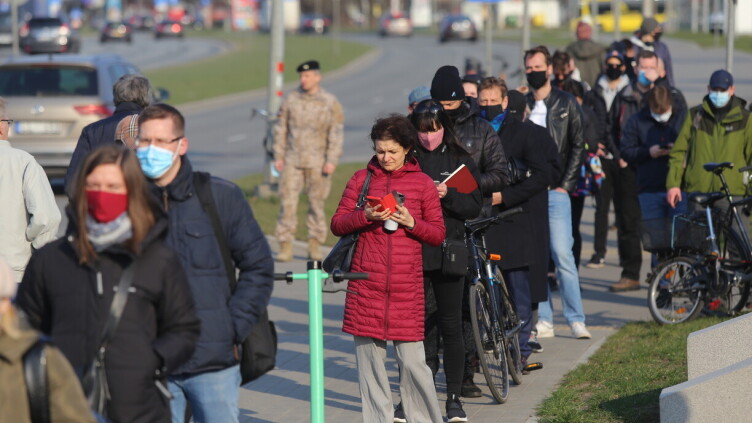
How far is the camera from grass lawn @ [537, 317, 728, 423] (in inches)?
286

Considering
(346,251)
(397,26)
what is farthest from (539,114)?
(397,26)

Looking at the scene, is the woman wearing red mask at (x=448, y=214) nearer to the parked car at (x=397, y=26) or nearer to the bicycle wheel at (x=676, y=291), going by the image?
the bicycle wheel at (x=676, y=291)

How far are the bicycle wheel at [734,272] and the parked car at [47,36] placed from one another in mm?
49288

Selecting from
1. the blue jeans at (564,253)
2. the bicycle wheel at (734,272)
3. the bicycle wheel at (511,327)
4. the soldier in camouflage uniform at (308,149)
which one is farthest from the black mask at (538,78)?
the soldier in camouflage uniform at (308,149)

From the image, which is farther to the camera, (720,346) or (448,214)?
(448,214)

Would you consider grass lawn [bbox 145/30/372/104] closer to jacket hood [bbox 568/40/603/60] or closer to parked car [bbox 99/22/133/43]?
parked car [bbox 99/22/133/43]

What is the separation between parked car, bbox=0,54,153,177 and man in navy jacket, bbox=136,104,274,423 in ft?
40.1

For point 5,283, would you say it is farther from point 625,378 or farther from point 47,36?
point 47,36

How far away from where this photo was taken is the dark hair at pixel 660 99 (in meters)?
11.1

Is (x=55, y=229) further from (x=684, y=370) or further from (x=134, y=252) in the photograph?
(x=684, y=370)

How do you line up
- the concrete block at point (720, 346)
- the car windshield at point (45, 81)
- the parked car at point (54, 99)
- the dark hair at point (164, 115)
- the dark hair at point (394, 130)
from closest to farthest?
the dark hair at point (164, 115)
the dark hair at point (394, 130)
the concrete block at point (720, 346)
the parked car at point (54, 99)
the car windshield at point (45, 81)

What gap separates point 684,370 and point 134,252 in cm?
463

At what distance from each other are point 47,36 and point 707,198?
5191 cm

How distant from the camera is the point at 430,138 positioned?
24.5 feet
